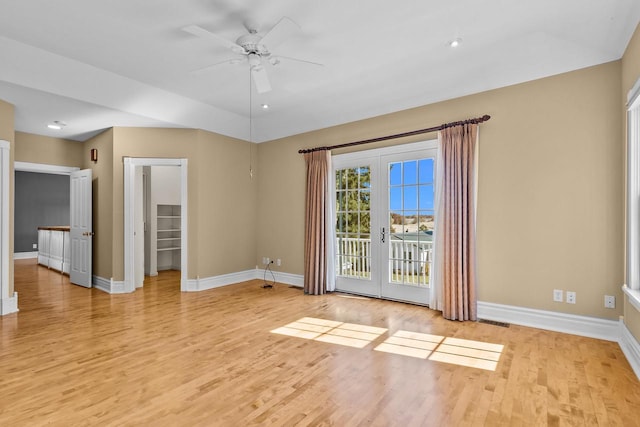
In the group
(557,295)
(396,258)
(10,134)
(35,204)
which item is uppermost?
(10,134)

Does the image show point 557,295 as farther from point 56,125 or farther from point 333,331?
point 56,125

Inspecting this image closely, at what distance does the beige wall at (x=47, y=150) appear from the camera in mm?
5484

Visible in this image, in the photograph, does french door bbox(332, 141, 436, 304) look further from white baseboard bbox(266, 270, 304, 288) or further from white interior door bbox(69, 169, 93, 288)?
white interior door bbox(69, 169, 93, 288)

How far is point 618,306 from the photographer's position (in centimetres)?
311

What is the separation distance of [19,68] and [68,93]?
471 mm

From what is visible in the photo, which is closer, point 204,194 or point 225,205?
point 204,194

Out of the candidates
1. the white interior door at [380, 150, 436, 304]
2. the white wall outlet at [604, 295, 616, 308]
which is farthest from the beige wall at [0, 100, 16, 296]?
the white wall outlet at [604, 295, 616, 308]

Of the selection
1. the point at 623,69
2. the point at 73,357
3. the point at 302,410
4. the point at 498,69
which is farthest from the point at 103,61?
the point at 623,69

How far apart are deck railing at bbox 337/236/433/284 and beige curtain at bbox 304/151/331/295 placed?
30 cm

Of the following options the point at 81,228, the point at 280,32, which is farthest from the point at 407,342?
the point at 81,228

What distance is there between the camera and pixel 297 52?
3.60 meters

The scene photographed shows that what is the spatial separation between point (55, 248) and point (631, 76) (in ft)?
32.9

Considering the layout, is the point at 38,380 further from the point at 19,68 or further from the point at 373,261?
the point at 373,261

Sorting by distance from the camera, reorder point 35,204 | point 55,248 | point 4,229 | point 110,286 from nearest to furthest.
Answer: point 4,229
point 110,286
point 55,248
point 35,204
